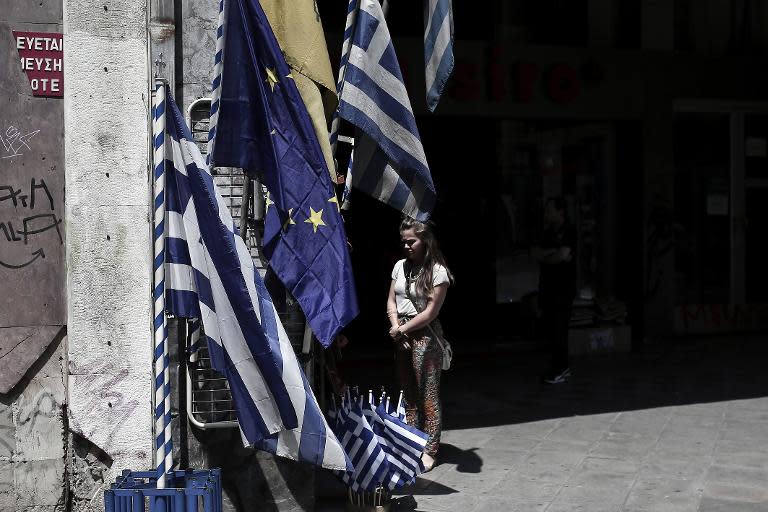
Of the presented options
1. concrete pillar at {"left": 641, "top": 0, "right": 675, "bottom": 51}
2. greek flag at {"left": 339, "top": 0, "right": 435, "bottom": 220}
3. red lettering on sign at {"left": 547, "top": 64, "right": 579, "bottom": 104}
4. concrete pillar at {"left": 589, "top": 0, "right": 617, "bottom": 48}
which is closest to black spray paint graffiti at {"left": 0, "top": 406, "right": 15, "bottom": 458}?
greek flag at {"left": 339, "top": 0, "right": 435, "bottom": 220}

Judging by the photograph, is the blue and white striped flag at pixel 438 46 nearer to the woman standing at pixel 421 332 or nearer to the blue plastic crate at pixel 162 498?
the woman standing at pixel 421 332

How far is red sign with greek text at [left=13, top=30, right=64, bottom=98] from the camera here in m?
5.57

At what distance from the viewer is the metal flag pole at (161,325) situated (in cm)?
458

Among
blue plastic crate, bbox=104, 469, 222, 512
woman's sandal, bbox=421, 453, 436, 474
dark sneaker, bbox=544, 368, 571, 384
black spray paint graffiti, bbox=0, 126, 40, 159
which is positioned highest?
black spray paint graffiti, bbox=0, 126, 40, 159

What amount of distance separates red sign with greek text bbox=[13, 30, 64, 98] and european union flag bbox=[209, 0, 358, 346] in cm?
122

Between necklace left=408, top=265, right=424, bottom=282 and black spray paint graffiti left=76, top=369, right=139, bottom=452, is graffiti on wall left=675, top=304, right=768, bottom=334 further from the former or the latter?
black spray paint graffiti left=76, top=369, right=139, bottom=452

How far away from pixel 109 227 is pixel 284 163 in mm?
1202

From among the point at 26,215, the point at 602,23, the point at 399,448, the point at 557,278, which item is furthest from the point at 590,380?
the point at 26,215

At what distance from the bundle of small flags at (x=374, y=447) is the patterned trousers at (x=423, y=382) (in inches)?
43.7

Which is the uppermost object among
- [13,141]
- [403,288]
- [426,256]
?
[13,141]

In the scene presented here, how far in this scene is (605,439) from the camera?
7.87 m

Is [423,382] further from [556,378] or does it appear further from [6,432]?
[556,378]

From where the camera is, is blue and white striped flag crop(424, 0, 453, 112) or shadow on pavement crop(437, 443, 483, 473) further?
shadow on pavement crop(437, 443, 483, 473)

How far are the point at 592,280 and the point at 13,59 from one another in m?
9.16
